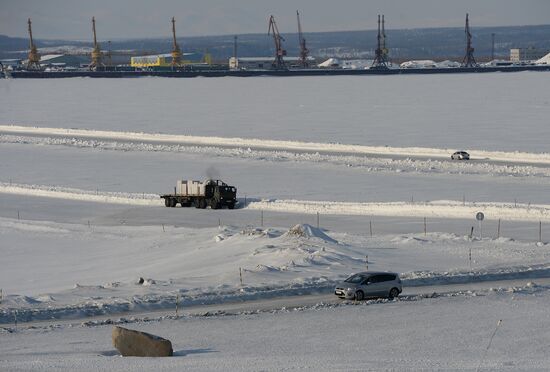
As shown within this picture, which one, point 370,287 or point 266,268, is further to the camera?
point 266,268

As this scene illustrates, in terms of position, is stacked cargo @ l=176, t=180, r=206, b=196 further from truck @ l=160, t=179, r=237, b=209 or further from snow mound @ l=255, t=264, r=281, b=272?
snow mound @ l=255, t=264, r=281, b=272

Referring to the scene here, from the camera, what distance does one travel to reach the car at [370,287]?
29.0m

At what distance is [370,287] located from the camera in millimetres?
29094

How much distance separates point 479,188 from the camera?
5609 cm

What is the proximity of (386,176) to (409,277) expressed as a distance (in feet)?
103

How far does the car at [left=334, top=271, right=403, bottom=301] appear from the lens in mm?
28969

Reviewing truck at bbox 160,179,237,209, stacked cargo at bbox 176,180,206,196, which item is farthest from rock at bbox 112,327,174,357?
stacked cargo at bbox 176,180,206,196

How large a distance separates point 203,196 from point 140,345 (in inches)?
1240

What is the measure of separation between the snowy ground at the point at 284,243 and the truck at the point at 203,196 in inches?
27.8

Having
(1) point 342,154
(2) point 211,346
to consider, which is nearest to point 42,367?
(2) point 211,346

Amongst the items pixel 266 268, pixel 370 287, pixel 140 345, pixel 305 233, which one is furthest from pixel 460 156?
pixel 140 345

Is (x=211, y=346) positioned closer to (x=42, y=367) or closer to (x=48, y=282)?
(x=42, y=367)

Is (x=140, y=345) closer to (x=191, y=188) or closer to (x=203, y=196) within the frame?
(x=203, y=196)

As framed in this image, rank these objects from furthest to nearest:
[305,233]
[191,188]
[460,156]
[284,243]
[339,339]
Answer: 1. [460,156]
2. [191,188]
3. [305,233]
4. [284,243]
5. [339,339]
